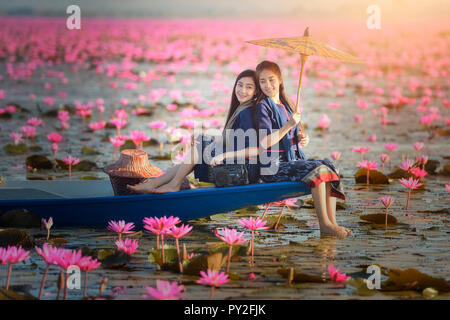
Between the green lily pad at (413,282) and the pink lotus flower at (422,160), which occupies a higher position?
the pink lotus flower at (422,160)

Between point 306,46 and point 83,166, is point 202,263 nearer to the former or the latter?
point 306,46

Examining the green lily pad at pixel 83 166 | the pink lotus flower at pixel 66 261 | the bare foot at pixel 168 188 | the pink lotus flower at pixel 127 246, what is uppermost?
the bare foot at pixel 168 188

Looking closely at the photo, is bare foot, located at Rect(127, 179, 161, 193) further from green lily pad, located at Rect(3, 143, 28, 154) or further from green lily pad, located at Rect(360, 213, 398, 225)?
green lily pad, located at Rect(3, 143, 28, 154)

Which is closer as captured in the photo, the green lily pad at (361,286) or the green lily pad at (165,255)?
the green lily pad at (361,286)

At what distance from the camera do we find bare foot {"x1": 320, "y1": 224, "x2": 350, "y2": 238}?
19.6 ft

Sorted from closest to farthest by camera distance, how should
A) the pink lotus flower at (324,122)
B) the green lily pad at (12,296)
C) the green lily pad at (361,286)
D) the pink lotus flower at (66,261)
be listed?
the pink lotus flower at (66,261) → the green lily pad at (12,296) → the green lily pad at (361,286) → the pink lotus flower at (324,122)

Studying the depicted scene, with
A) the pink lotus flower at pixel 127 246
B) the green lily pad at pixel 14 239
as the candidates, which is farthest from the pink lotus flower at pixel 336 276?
the green lily pad at pixel 14 239

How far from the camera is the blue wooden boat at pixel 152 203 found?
6.05 metres

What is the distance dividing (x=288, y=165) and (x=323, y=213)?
0.48m

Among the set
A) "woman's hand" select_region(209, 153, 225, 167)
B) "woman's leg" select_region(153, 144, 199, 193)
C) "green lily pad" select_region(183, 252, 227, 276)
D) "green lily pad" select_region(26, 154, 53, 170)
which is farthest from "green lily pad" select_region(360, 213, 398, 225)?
"green lily pad" select_region(26, 154, 53, 170)

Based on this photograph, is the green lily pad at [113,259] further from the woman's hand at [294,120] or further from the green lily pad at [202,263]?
the woman's hand at [294,120]

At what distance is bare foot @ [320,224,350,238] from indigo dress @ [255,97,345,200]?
0.80 feet

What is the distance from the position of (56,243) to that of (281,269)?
178 cm
